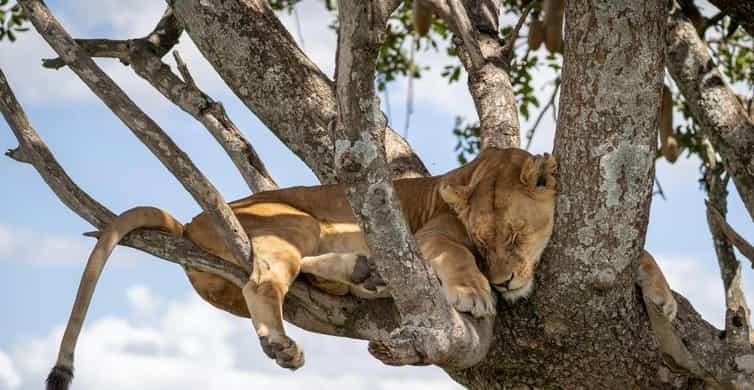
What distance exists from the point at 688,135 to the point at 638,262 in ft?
13.7

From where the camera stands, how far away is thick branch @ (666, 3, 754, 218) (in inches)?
227

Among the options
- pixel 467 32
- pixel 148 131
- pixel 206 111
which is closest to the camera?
pixel 148 131

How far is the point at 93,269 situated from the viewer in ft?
14.0

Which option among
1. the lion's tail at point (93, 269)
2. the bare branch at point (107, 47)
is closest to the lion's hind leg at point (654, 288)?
the lion's tail at point (93, 269)

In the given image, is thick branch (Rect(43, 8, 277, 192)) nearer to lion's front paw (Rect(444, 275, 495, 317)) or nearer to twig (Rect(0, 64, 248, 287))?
twig (Rect(0, 64, 248, 287))

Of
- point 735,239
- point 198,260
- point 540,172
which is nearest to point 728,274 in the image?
point 735,239

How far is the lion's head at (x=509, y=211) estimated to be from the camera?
4355mm

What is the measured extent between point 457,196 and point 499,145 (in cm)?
118

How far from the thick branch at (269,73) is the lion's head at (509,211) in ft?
3.33

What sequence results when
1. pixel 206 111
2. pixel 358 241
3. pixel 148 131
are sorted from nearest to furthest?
pixel 148 131 < pixel 358 241 < pixel 206 111

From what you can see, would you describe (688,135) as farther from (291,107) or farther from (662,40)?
(662,40)

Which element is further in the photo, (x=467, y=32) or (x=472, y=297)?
(x=467, y=32)

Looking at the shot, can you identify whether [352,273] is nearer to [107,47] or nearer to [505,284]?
[505,284]

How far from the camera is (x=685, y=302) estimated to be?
5094 millimetres
